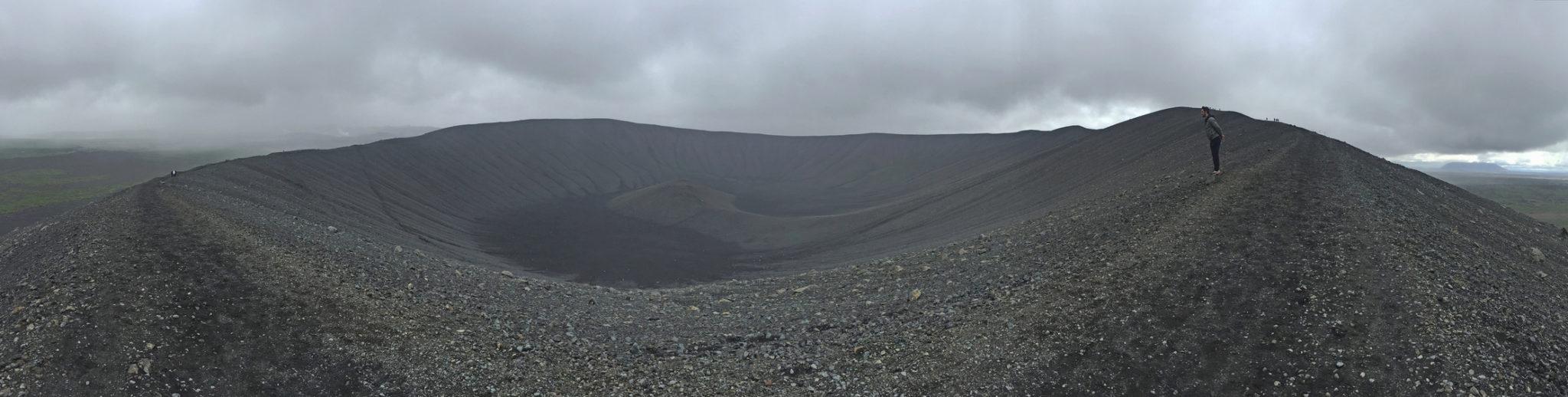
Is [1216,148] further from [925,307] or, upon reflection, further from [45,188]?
[45,188]

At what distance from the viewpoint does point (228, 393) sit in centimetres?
865

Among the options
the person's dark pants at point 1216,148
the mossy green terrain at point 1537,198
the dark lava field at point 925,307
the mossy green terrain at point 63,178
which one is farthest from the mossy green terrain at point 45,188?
the mossy green terrain at point 1537,198

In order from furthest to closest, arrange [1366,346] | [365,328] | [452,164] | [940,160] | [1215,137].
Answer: [940,160] < [452,164] < [1215,137] < [365,328] < [1366,346]

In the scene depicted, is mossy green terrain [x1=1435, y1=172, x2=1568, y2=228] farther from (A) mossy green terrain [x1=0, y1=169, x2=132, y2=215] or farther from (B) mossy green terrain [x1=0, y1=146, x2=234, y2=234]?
(A) mossy green terrain [x1=0, y1=169, x2=132, y2=215]

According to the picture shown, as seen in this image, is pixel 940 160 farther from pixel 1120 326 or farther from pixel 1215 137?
pixel 1120 326

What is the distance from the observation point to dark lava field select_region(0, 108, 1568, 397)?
26.9 feet

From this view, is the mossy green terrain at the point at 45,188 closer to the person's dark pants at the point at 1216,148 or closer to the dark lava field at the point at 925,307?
the dark lava field at the point at 925,307

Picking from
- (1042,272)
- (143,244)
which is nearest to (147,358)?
(143,244)

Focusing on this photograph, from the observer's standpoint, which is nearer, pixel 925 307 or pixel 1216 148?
pixel 925 307

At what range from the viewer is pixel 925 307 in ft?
42.4

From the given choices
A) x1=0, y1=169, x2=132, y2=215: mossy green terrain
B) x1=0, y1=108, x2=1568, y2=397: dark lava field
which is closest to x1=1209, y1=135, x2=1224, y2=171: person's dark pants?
x1=0, y1=108, x2=1568, y2=397: dark lava field

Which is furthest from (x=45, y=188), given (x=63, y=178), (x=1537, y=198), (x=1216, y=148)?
(x=1537, y=198)

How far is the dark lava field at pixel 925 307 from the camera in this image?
8195 millimetres

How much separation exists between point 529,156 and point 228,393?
7712 centimetres
